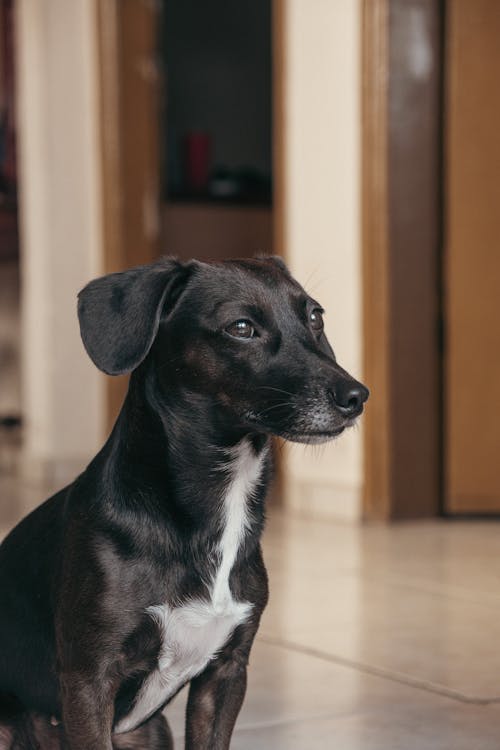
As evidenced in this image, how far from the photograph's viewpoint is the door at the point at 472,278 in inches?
184

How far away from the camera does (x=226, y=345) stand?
1.63 meters

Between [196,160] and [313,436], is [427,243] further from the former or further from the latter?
[313,436]

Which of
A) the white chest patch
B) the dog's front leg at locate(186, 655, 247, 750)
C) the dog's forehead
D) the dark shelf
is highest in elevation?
the dog's forehead

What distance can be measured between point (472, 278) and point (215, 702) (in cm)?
319

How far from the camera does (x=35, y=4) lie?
258 inches

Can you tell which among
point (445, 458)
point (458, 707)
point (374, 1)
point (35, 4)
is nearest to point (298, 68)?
point (374, 1)

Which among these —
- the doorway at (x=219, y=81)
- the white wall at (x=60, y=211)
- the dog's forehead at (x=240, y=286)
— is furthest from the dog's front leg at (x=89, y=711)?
the doorway at (x=219, y=81)

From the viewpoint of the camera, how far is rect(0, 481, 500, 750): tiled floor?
2.23 meters

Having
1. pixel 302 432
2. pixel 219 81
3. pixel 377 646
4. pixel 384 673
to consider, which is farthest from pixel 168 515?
pixel 219 81

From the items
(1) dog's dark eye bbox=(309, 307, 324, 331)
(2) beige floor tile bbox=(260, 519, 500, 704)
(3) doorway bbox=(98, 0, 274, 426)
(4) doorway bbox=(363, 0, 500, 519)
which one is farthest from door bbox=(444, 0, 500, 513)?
(1) dog's dark eye bbox=(309, 307, 324, 331)

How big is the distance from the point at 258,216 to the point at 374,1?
2318 mm

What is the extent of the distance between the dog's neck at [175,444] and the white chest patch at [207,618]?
33 mm

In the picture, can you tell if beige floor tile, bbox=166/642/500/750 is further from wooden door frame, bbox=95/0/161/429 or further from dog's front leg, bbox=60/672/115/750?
wooden door frame, bbox=95/0/161/429

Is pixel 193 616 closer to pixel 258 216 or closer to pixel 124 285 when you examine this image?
pixel 124 285
